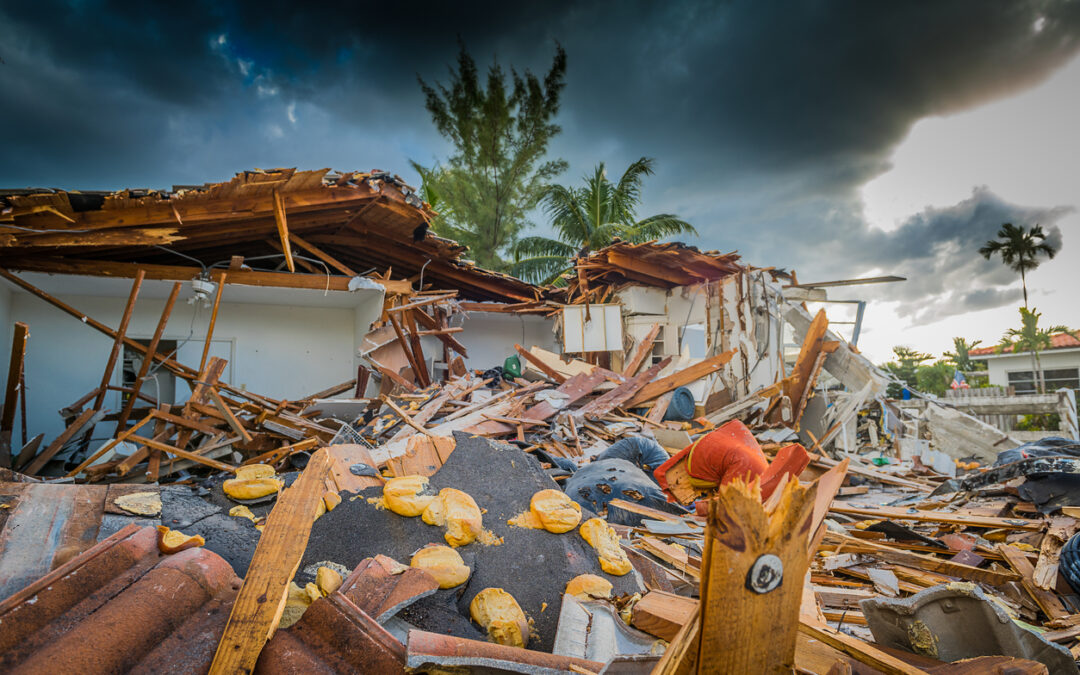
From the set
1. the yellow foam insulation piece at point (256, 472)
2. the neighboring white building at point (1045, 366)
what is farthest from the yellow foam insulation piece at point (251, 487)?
the neighboring white building at point (1045, 366)

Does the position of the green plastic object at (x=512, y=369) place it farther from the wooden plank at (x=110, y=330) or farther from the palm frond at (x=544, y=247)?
the palm frond at (x=544, y=247)

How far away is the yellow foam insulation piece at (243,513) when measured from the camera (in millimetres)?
3127

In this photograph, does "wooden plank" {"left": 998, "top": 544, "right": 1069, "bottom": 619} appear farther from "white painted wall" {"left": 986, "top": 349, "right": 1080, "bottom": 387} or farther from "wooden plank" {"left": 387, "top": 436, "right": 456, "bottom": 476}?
"white painted wall" {"left": 986, "top": 349, "right": 1080, "bottom": 387}

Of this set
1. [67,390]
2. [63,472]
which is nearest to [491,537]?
[63,472]

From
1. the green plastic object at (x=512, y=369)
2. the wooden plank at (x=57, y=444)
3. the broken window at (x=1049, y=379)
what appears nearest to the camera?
the wooden plank at (x=57, y=444)

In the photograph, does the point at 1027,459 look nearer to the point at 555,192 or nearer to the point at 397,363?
the point at 397,363

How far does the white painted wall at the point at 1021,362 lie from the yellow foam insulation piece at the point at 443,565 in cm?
4280

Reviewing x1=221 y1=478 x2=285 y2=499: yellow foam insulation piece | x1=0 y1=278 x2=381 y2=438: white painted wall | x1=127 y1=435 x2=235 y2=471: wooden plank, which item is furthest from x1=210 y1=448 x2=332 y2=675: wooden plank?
x1=0 y1=278 x2=381 y2=438: white painted wall

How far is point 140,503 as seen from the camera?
9.86ft

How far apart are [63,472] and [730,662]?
28.9 ft

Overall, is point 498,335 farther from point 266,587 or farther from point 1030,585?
point 266,587

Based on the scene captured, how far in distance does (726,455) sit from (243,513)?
11.0ft

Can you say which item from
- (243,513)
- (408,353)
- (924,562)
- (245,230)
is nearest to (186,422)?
(245,230)

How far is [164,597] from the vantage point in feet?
5.59
